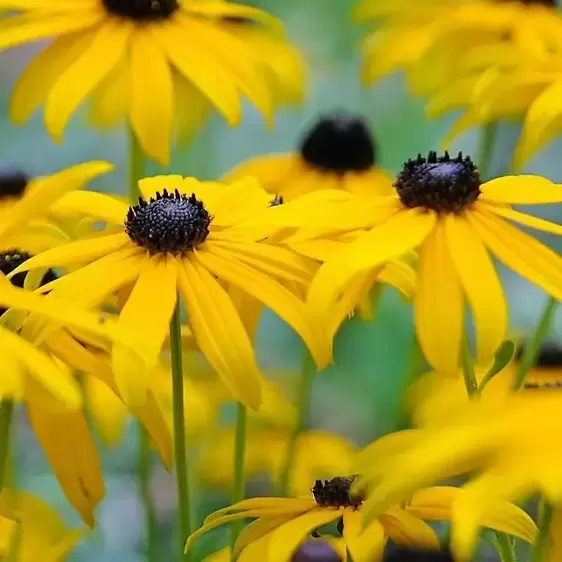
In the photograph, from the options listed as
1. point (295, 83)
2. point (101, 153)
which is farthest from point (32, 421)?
point (101, 153)

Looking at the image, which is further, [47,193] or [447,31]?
[447,31]

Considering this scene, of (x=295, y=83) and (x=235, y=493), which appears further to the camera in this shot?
(x=295, y=83)

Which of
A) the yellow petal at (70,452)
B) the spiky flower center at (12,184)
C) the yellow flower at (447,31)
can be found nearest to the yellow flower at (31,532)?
the yellow petal at (70,452)

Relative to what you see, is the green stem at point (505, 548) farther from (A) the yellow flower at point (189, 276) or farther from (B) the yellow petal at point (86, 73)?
(B) the yellow petal at point (86, 73)

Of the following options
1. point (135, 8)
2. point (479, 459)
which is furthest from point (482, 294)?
point (135, 8)

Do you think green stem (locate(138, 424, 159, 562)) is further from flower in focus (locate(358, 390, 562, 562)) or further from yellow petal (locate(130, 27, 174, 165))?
flower in focus (locate(358, 390, 562, 562))

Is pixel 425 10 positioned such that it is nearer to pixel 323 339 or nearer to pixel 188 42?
pixel 188 42

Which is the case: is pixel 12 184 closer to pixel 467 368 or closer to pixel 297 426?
pixel 297 426
